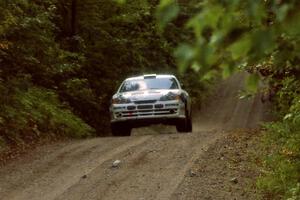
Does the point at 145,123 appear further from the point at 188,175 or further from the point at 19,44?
the point at 188,175

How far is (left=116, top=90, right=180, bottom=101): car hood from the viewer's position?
709 inches

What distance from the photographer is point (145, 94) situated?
18188 millimetres

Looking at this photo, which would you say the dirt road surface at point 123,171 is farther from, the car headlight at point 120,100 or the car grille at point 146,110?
the car headlight at point 120,100

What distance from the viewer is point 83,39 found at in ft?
82.0

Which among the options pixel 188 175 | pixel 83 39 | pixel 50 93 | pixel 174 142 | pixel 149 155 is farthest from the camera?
pixel 83 39

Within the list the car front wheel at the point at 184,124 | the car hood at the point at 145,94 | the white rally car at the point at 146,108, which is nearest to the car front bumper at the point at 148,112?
the white rally car at the point at 146,108

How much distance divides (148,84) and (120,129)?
1.56 meters

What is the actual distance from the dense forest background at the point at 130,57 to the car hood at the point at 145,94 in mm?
1723

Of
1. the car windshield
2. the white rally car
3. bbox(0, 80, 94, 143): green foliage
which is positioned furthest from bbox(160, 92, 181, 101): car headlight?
bbox(0, 80, 94, 143): green foliage

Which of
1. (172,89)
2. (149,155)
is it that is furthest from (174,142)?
(172,89)

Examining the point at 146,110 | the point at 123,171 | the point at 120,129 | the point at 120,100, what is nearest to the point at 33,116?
the point at 120,100

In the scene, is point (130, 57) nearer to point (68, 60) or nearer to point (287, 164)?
point (68, 60)

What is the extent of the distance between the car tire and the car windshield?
1.06 metres

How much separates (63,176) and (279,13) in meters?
9.40
